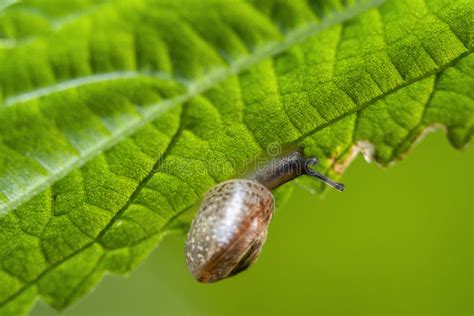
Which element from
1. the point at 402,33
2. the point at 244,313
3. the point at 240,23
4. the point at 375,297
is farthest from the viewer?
the point at 244,313

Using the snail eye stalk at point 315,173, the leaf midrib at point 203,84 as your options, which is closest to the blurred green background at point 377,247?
the snail eye stalk at point 315,173

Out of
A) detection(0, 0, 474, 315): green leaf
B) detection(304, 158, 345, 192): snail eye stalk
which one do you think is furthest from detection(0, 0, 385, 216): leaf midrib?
detection(304, 158, 345, 192): snail eye stalk

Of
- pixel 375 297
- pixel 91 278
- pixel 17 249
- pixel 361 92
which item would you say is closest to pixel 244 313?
pixel 375 297

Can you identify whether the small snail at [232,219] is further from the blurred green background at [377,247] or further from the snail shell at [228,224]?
the blurred green background at [377,247]

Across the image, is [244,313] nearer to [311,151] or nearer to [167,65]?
[311,151]

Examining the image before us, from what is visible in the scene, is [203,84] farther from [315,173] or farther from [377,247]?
[377,247]

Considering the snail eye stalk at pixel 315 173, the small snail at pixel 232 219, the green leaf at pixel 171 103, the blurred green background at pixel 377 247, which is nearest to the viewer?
the green leaf at pixel 171 103

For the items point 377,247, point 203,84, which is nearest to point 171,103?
point 203,84
